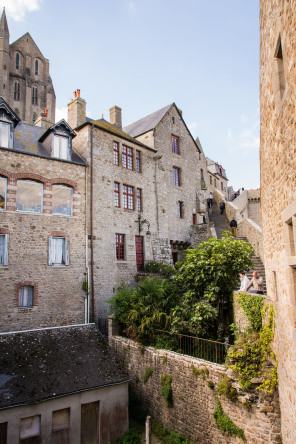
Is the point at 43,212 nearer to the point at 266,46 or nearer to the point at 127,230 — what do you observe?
the point at 127,230

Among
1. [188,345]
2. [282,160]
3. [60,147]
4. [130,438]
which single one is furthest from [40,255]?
[282,160]

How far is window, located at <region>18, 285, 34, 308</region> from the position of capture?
1308cm

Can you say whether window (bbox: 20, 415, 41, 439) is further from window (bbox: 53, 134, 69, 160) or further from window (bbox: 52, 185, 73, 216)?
window (bbox: 53, 134, 69, 160)

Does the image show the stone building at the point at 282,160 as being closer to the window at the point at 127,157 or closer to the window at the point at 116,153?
the window at the point at 116,153

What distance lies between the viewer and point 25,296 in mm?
13195

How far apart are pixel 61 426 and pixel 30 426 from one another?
925mm

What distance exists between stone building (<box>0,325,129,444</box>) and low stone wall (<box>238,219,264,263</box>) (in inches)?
381

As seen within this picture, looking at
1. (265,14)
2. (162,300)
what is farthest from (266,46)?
(162,300)

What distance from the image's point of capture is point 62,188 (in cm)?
1501

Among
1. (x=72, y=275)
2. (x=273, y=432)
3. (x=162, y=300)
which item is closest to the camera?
(x=273, y=432)

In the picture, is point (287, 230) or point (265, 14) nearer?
point (287, 230)

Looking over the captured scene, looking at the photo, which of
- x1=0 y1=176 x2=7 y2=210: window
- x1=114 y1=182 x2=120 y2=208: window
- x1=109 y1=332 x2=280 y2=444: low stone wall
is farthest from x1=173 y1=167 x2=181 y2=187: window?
x1=109 y1=332 x2=280 y2=444: low stone wall

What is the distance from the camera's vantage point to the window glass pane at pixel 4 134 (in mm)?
13718

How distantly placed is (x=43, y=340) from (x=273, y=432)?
770 centimetres
